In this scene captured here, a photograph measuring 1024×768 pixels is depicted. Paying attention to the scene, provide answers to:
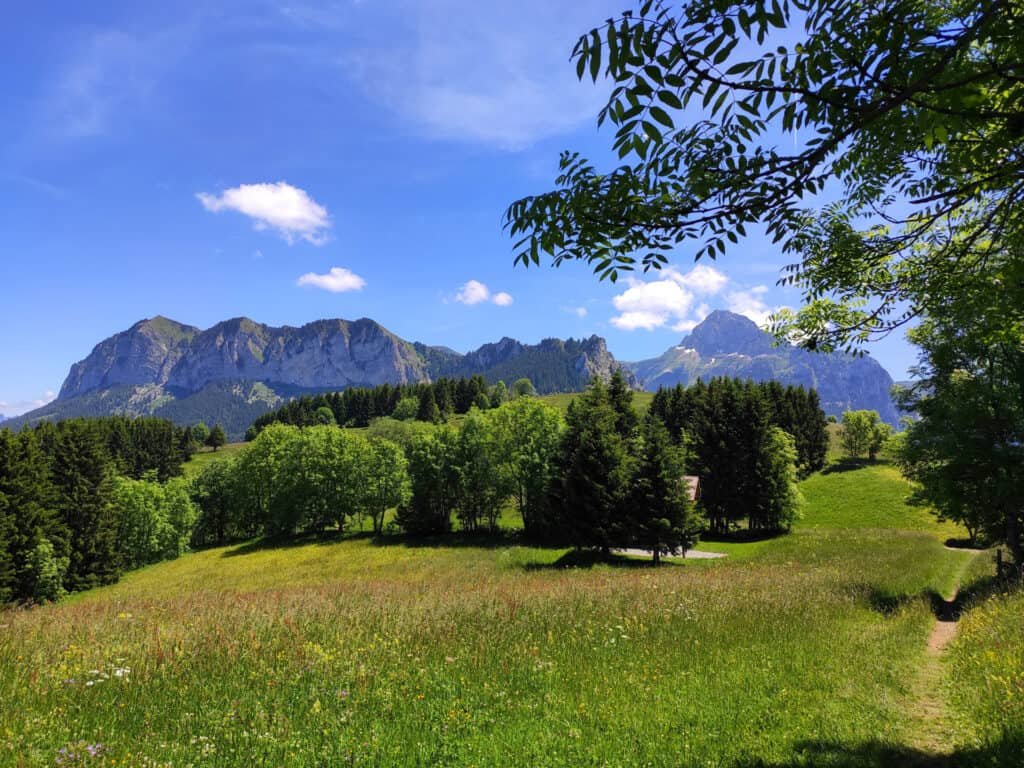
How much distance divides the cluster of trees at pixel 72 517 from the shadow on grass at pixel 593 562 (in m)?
38.4

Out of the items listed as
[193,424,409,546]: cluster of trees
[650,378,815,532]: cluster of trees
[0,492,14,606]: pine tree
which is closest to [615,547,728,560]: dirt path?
[650,378,815,532]: cluster of trees

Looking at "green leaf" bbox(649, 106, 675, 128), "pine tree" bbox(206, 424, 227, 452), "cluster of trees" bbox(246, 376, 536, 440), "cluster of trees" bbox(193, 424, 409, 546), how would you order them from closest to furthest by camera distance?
1. "green leaf" bbox(649, 106, 675, 128)
2. "cluster of trees" bbox(193, 424, 409, 546)
3. "cluster of trees" bbox(246, 376, 536, 440)
4. "pine tree" bbox(206, 424, 227, 452)

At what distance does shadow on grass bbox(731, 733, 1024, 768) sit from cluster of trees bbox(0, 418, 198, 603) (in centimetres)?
5000

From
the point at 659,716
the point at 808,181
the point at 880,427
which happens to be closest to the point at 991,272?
the point at 808,181

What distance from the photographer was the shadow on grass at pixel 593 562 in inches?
1176

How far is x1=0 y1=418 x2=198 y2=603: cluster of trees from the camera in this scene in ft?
129

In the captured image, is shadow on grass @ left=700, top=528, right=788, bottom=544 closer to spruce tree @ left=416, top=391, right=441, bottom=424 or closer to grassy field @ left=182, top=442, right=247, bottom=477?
spruce tree @ left=416, top=391, right=441, bottom=424

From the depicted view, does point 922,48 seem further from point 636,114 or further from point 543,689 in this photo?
point 543,689

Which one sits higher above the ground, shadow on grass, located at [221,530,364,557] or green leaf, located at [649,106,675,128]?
green leaf, located at [649,106,675,128]

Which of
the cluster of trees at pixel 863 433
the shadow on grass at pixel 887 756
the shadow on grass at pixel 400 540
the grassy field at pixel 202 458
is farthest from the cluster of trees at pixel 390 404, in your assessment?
the shadow on grass at pixel 887 756

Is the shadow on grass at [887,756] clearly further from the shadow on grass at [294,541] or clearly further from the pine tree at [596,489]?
the shadow on grass at [294,541]

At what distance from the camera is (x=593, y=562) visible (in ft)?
102

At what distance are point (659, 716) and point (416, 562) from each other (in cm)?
3294

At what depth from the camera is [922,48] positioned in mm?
3158
